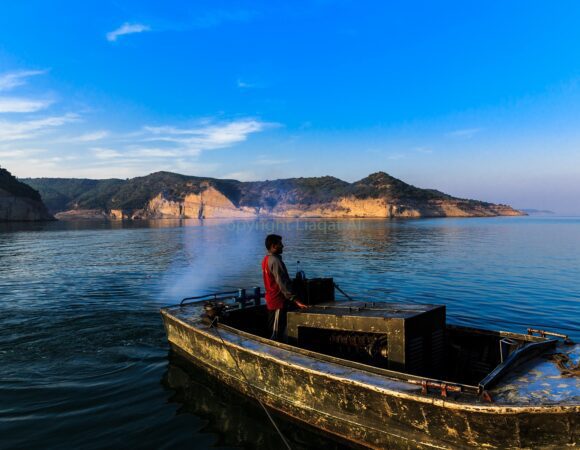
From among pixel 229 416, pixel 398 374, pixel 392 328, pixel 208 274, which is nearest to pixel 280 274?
pixel 392 328

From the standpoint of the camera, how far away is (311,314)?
282 inches

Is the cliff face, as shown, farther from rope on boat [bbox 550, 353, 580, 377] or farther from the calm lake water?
rope on boat [bbox 550, 353, 580, 377]

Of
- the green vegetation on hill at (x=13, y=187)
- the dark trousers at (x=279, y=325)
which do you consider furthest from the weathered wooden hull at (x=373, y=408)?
the green vegetation on hill at (x=13, y=187)

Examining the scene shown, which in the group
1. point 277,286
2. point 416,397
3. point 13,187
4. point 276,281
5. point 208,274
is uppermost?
point 13,187

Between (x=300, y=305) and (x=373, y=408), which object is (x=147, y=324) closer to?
(x=300, y=305)

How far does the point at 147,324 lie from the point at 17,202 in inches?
5371

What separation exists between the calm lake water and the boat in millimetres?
661

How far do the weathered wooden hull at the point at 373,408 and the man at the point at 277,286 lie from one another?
0.80 meters

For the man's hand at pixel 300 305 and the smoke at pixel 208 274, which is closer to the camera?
the man's hand at pixel 300 305

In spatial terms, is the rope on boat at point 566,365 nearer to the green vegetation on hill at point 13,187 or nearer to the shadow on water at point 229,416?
the shadow on water at point 229,416

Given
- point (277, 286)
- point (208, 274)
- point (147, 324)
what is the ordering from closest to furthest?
point (277, 286) → point (147, 324) → point (208, 274)

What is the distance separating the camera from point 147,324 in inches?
490

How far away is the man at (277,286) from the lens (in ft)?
25.0

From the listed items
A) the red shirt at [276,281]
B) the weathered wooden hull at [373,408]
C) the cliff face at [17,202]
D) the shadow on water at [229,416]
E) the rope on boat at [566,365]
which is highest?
the cliff face at [17,202]
